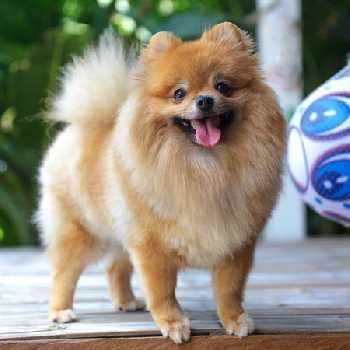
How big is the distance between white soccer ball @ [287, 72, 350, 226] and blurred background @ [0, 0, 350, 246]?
8.33ft

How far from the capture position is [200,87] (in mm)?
2627

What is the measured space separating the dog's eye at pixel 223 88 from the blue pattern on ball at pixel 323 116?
2.19 feet

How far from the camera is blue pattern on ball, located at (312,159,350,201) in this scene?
313 centimetres

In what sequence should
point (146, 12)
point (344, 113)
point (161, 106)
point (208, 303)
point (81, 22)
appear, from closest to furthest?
point (161, 106) → point (344, 113) → point (208, 303) → point (146, 12) → point (81, 22)

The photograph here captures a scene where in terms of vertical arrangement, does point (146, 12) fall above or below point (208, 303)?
above

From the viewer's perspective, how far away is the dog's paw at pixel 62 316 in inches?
120

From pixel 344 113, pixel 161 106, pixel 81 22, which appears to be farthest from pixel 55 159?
pixel 81 22

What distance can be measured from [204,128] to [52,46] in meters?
3.72

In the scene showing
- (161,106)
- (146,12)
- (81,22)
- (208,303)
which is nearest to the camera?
(161,106)

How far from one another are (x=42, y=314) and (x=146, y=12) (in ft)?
12.1

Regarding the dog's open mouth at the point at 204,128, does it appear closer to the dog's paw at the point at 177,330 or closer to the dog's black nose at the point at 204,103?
the dog's black nose at the point at 204,103

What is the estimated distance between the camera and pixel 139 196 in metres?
2.78

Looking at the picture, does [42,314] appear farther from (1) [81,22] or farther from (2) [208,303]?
(1) [81,22]

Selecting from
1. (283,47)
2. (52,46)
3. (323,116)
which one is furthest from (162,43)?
(52,46)
